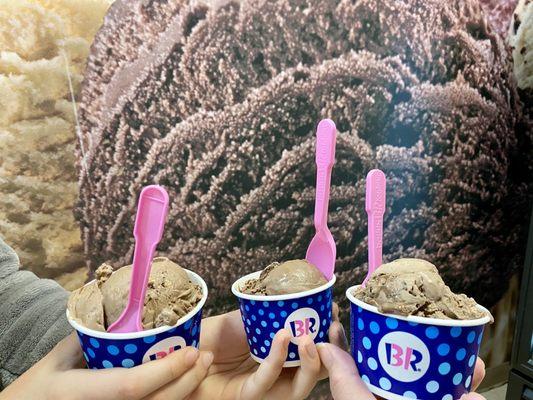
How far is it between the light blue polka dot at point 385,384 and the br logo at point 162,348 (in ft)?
1.31

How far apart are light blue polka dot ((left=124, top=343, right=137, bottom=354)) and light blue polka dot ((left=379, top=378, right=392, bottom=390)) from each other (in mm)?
471

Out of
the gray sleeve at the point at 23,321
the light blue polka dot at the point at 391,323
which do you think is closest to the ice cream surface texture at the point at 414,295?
the light blue polka dot at the point at 391,323

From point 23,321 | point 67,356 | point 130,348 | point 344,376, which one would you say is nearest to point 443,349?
point 344,376

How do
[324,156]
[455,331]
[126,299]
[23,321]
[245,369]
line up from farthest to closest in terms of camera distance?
[23,321] < [245,369] < [324,156] < [126,299] < [455,331]

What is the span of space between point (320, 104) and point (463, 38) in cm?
80

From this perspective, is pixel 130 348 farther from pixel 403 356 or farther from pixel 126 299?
pixel 403 356

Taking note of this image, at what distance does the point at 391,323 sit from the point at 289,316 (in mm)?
242

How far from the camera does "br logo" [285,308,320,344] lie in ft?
3.21

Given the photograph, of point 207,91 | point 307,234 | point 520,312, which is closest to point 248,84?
point 207,91

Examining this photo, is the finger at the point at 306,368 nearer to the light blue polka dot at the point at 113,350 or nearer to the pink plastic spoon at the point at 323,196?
the pink plastic spoon at the point at 323,196

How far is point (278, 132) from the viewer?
5.60ft

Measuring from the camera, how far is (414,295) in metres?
0.84

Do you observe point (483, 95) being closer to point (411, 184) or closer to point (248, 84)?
point (411, 184)

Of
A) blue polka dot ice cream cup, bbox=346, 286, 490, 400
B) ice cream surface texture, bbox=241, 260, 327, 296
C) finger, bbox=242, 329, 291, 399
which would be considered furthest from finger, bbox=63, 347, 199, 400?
blue polka dot ice cream cup, bbox=346, 286, 490, 400
